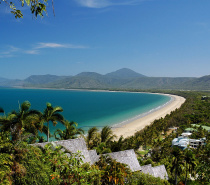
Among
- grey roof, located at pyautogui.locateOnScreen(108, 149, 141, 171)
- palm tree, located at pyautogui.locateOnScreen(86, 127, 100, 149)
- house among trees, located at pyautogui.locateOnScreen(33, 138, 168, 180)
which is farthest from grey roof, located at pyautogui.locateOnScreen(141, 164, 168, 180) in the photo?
palm tree, located at pyautogui.locateOnScreen(86, 127, 100, 149)

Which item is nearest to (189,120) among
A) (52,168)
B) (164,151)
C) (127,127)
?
(127,127)

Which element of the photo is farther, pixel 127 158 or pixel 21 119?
pixel 127 158

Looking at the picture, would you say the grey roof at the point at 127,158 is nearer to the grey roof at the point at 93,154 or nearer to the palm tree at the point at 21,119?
the grey roof at the point at 93,154

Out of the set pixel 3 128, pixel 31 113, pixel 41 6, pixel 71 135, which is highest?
pixel 41 6

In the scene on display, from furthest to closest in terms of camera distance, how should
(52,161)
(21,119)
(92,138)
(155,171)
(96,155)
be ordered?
(92,138), (155,171), (96,155), (21,119), (52,161)

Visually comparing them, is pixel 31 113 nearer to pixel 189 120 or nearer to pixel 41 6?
pixel 41 6

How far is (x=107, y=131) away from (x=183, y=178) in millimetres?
12162

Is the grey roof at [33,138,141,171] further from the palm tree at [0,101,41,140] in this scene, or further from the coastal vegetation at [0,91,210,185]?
the palm tree at [0,101,41,140]

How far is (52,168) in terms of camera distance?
698 centimetres

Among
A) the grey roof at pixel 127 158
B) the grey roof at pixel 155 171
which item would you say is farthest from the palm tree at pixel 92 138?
the grey roof at pixel 155 171

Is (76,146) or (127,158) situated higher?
(76,146)

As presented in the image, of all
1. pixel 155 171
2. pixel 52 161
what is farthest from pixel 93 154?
pixel 52 161

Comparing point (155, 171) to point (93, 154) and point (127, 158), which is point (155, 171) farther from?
point (93, 154)

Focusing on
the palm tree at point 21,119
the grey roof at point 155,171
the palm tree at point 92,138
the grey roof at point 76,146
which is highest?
the palm tree at point 21,119
